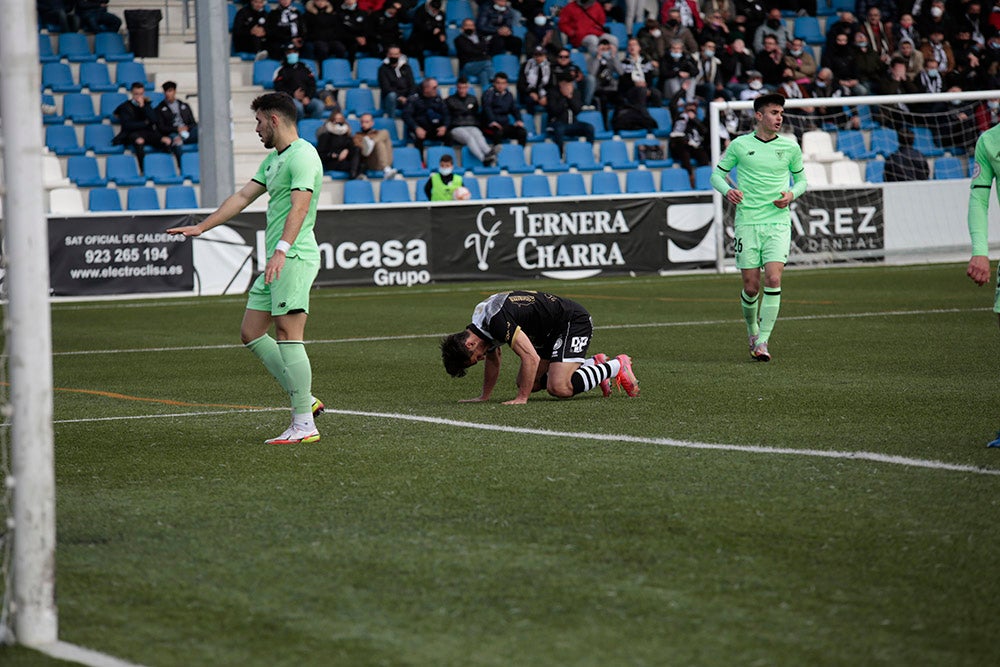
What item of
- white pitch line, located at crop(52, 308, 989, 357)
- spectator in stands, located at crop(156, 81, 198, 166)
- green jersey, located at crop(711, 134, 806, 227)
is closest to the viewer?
green jersey, located at crop(711, 134, 806, 227)

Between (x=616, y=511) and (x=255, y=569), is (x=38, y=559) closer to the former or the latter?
(x=255, y=569)

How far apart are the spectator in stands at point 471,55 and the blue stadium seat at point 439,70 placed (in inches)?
16.1

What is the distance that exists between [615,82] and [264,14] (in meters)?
6.67

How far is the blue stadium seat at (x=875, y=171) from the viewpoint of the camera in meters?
25.6

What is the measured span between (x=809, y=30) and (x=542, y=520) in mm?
26634

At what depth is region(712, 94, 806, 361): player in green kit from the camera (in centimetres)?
1159

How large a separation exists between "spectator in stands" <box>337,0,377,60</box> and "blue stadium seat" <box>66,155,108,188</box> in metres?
5.39

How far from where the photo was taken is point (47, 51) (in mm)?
26391

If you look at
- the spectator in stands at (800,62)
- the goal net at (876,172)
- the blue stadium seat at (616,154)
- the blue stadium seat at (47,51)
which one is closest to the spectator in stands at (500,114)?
the blue stadium seat at (616,154)

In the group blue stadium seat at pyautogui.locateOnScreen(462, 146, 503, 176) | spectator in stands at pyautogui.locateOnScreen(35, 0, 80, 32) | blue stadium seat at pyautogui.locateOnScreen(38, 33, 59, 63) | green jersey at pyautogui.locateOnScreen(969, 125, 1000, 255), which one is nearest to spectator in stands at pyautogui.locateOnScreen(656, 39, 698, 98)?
blue stadium seat at pyautogui.locateOnScreen(462, 146, 503, 176)

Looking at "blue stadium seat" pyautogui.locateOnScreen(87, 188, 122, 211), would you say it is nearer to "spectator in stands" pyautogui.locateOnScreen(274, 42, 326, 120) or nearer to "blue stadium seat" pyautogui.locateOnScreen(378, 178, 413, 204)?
"spectator in stands" pyautogui.locateOnScreen(274, 42, 326, 120)

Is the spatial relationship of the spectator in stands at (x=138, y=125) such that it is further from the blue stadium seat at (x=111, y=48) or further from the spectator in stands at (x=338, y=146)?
the spectator in stands at (x=338, y=146)

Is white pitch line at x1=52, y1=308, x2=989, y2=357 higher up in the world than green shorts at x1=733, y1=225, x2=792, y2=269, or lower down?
lower down

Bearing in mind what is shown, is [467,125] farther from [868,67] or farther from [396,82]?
[868,67]
